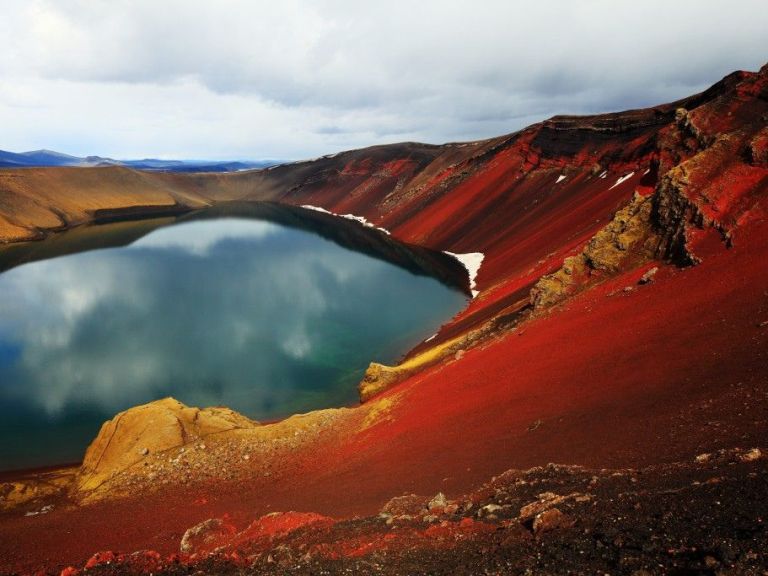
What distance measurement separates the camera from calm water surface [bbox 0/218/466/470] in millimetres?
27234

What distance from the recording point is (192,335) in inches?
1451

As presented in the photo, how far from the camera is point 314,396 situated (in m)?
27.9

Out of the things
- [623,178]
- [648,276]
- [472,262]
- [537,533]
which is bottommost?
[537,533]

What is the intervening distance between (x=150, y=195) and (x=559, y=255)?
12539cm

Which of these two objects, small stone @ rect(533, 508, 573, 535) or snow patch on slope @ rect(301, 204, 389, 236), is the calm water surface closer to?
small stone @ rect(533, 508, 573, 535)

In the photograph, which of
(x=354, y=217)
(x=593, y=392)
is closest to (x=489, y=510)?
(x=593, y=392)

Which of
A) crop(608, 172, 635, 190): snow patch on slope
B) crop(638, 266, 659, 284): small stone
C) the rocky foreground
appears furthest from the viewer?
crop(608, 172, 635, 190): snow patch on slope

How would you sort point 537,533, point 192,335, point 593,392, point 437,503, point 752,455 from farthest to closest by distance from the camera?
1. point 192,335
2. point 593,392
3. point 437,503
4. point 752,455
5. point 537,533

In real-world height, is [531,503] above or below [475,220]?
below

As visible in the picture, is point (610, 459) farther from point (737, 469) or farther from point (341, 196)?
point (341, 196)

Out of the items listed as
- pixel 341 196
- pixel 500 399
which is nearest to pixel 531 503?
pixel 500 399

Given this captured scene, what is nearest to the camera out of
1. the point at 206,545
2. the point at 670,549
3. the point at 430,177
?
the point at 670,549

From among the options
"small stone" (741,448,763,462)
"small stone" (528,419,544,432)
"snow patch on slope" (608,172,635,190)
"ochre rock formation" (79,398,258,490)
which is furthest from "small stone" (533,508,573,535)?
"snow patch on slope" (608,172,635,190)

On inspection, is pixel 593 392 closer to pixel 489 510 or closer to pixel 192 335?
pixel 489 510
